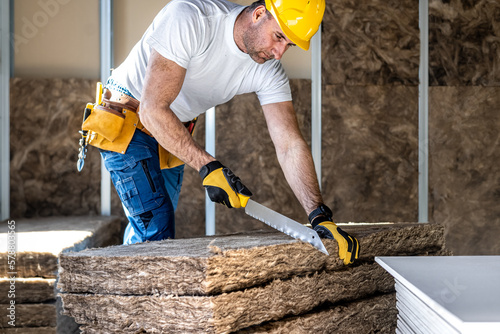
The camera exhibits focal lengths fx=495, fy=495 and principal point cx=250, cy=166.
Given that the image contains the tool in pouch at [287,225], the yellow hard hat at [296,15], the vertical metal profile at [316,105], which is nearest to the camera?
the tool in pouch at [287,225]

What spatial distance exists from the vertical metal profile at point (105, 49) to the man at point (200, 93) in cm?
141

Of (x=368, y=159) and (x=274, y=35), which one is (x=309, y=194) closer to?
(x=274, y=35)

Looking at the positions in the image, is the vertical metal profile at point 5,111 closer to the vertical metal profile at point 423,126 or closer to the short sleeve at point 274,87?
the short sleeve at point 274,87

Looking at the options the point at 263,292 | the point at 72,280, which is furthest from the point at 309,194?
the point at 72,280

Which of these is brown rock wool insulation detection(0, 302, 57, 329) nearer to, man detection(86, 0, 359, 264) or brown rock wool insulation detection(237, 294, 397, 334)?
man detection(86, 0, 359, 264)

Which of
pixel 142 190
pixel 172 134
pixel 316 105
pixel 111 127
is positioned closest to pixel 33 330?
pixel 142 190

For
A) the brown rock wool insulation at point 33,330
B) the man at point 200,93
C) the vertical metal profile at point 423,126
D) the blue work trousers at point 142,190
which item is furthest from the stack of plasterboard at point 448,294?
the vertical metal profile at point 423,126

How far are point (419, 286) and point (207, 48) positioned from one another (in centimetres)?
148

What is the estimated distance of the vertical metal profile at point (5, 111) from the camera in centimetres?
398

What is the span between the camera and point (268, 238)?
213cm

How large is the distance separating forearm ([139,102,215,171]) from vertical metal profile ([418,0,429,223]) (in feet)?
9.15

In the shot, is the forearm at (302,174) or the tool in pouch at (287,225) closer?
the tool in pouch at (287,225)

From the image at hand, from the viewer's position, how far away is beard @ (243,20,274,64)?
2254mm

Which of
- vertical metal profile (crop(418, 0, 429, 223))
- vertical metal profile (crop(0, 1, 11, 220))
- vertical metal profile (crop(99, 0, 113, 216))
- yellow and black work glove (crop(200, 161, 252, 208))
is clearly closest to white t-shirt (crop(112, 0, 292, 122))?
yellow and black work glove (crop(200, 161, 252, 208))
